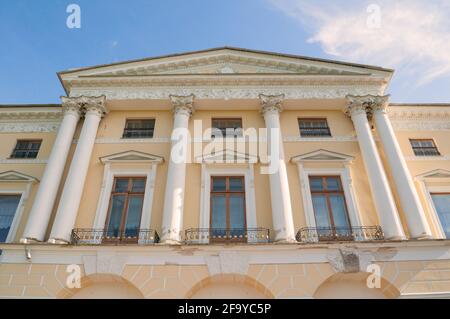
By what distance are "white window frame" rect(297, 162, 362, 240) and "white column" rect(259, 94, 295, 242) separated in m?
0.78

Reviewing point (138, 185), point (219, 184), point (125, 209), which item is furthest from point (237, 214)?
point (125, 209)

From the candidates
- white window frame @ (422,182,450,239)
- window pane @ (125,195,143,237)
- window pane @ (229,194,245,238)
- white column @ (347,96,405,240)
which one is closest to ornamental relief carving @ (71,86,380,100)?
white column @ (347,96,405,240)

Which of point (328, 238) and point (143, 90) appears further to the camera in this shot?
point (143, 90)

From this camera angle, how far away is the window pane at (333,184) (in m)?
13.4

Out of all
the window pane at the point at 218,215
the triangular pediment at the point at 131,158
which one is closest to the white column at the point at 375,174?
the window pane at the point at 218,215

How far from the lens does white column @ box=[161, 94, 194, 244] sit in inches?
460

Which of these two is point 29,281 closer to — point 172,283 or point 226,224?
point 172,283

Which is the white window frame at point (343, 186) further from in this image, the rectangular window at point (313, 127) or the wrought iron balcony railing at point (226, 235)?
the rectangular window at point (313, 127)

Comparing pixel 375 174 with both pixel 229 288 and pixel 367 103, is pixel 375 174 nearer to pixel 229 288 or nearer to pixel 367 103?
pixel 367 103

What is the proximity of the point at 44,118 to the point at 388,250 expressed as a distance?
1654 cm

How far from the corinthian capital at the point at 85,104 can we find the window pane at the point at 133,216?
4.87 metres

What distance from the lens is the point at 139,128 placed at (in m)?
15.7

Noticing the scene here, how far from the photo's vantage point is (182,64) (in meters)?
16.9
